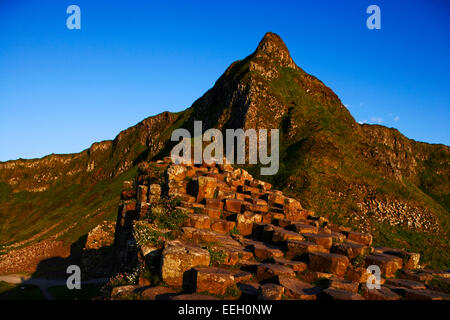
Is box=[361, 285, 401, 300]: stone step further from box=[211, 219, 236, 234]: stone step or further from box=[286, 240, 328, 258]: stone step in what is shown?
box=[211, 219, 236, 234]: stone step

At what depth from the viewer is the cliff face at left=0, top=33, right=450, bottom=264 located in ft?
114

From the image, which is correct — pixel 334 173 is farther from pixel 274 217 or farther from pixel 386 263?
pixel 386 263

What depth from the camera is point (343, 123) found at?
54.2 metres

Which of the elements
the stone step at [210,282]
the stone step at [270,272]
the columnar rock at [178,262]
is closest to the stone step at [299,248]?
the stone step at [270,272]

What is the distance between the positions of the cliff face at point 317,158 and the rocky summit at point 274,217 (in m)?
0.24

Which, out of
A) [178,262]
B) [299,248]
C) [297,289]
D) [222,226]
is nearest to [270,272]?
[297,289]

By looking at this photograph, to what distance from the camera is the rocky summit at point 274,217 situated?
8.02m

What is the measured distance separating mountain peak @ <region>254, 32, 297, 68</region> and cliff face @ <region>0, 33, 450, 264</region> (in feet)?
0.82

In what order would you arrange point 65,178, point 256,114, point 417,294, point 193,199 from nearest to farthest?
1. point 417,294
2. point 193,199
3. point 256,114
4. point 65,178

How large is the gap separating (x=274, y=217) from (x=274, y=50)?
62.2 metres

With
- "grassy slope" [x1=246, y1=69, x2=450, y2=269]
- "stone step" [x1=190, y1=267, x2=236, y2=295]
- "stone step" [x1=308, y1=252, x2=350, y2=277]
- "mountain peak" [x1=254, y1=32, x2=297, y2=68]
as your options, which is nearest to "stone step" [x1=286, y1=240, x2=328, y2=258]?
"stone step" [x1=308, y1=252, x2=350, y2=277]

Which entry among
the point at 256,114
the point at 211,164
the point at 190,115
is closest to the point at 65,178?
the point at 190,115

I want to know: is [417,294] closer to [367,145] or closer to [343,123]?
[367,145]
